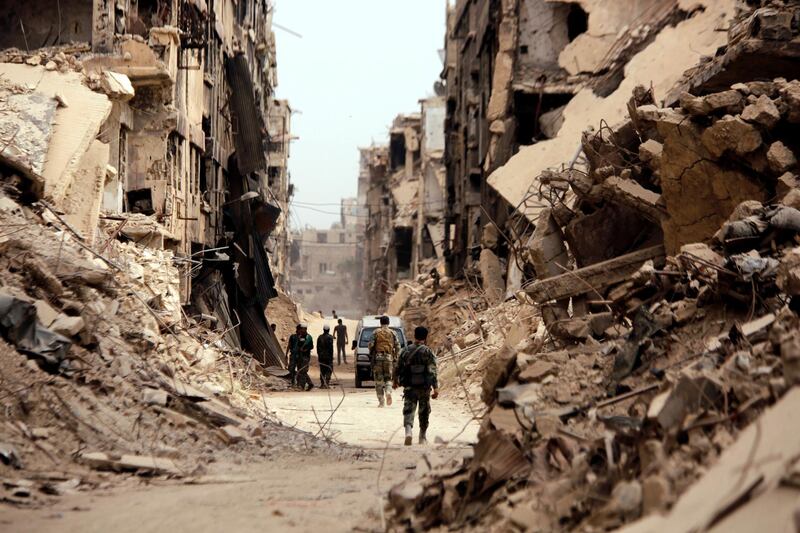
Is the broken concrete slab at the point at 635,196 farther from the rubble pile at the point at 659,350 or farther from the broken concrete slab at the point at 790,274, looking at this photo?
the broken concrete slab at the point at 790,274

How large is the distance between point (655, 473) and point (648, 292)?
4.67m

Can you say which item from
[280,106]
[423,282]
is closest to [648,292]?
[423,282]

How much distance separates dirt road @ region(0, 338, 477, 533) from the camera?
5.96 metres

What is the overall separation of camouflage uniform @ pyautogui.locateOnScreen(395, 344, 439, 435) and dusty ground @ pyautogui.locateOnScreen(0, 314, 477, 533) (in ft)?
1.58

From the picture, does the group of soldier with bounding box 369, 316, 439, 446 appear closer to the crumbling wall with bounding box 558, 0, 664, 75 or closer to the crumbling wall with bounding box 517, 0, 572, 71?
the crumbling wall with bounding box 558, 0, 664, 75

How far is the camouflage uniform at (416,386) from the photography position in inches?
412

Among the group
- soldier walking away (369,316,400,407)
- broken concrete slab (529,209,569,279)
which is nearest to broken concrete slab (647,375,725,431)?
broken concrete slab (529,209,569,279)

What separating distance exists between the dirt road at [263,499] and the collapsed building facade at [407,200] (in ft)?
121

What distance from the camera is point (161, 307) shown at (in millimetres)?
13805

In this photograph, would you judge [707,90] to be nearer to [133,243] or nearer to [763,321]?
[763,321]

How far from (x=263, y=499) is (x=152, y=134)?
43.9 ft

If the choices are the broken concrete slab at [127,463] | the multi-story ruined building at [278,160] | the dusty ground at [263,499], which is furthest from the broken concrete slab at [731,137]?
the multi-story ruined building at [278,160]

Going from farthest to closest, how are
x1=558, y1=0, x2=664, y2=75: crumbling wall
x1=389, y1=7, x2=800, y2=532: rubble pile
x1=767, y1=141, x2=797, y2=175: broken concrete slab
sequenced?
1. x1=558, y1=0, x2=664, y2=75: crumbling wall
2. x1=767, y1=141, x2=797, y2=175: broken concrete slab
3. x1=389, y1=7, x2=800, y2=532: rubble pile

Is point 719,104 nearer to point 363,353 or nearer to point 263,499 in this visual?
point 263,499
